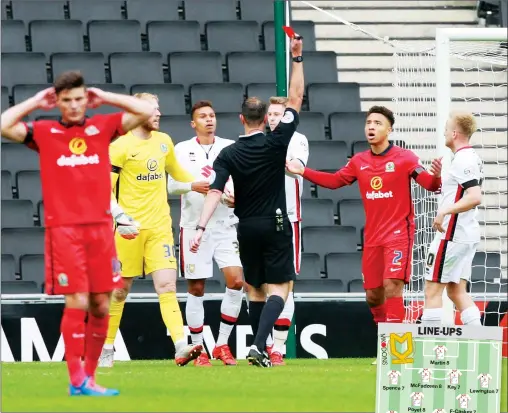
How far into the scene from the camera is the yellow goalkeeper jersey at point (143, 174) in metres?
9.80

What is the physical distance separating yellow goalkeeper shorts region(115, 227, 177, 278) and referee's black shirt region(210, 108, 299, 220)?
57 cm

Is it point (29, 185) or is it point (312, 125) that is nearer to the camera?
point (29, 185)

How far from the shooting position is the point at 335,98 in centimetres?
1656

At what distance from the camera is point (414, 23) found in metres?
17.5

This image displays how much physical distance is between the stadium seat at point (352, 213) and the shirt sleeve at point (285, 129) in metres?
5.61

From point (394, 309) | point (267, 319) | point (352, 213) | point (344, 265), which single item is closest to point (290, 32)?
point (267, 319)

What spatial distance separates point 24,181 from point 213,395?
7.86 meters

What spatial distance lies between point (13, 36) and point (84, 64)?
108cm

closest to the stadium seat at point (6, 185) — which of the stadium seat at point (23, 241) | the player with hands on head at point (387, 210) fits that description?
the stadium seat at point (23, 241)

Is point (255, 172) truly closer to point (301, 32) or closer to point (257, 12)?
point (301, 32)

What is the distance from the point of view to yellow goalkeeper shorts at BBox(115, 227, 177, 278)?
9.88m

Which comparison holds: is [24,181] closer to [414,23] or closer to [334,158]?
[334,158]

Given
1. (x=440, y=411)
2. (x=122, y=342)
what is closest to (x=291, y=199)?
(x=122, y=342)

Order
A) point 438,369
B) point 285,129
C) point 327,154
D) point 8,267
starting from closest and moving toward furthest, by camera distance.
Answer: point 438,369
point 285,129
point 8,267
point 327,154
